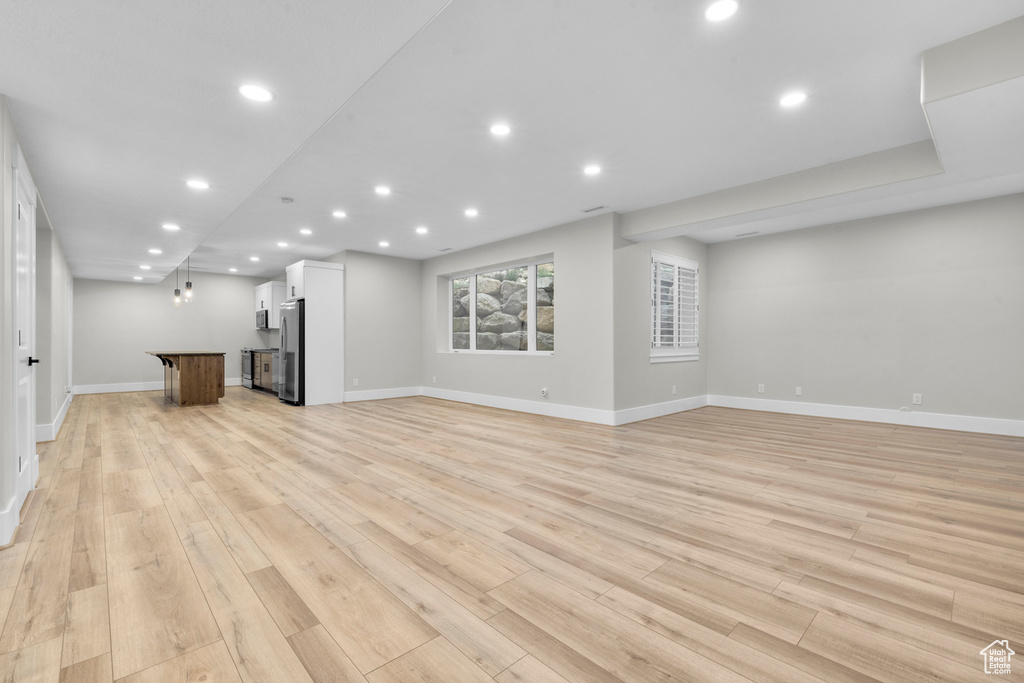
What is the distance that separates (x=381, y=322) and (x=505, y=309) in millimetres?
2218

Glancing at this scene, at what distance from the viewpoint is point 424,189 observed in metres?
4.33

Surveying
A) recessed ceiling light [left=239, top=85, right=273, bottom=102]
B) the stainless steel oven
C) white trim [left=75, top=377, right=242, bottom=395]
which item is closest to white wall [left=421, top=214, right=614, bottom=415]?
recessed ceiling light [left=239, top=85, right=273, bottom=102]

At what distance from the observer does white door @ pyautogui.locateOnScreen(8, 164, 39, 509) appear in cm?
258

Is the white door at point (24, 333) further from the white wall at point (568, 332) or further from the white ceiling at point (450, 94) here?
the white wall at point (568, 332)

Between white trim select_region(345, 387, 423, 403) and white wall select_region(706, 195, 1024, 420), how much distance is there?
4.99m

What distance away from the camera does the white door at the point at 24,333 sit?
258 cm

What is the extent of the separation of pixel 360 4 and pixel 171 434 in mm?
4845

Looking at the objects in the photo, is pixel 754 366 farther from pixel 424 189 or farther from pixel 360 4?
pixel 360 4

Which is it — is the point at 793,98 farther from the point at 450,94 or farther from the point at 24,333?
the point at 24,333

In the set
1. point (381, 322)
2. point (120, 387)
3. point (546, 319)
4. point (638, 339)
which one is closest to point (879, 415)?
point (638, 339)

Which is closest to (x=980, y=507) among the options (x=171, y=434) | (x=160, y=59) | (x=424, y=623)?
(x=424, y=623)

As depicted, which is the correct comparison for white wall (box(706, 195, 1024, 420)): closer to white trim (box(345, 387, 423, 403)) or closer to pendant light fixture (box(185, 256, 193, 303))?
white trim (box(345, 387, 423, 403))

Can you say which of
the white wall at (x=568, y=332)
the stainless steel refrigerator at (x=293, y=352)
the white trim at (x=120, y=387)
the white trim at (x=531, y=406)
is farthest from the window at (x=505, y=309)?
the white trim at (x=120, y=387)

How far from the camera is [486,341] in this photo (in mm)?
7254
